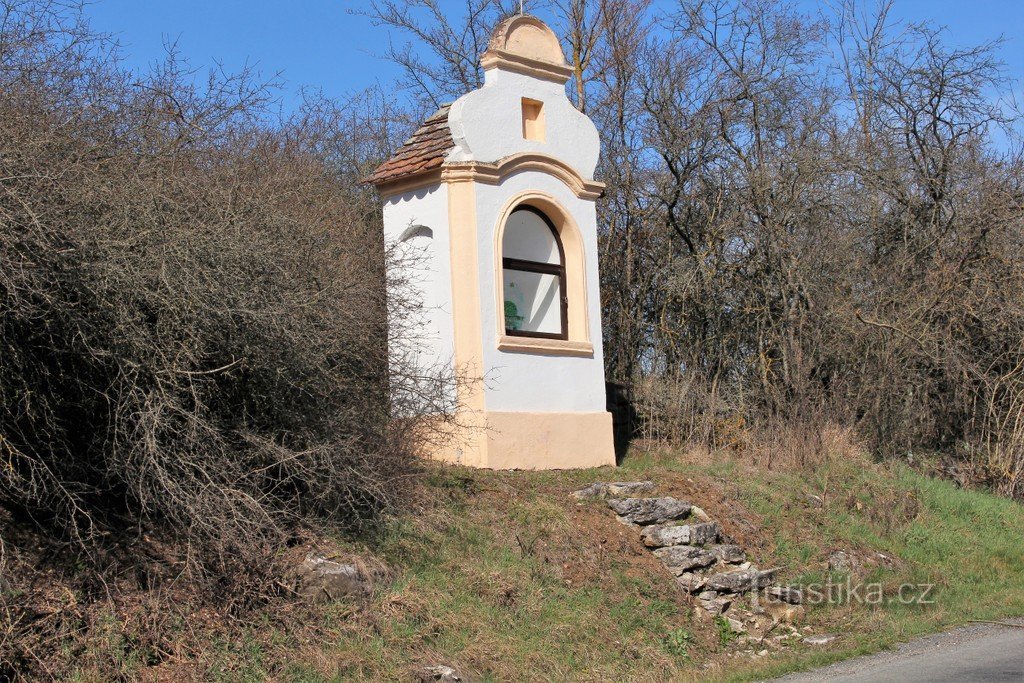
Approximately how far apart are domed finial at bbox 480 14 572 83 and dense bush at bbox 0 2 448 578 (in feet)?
12.9

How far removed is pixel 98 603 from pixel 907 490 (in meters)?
10.4

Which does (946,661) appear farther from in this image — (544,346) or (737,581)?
(544,346)

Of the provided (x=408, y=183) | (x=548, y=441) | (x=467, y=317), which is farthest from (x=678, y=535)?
(x=408, y=183)

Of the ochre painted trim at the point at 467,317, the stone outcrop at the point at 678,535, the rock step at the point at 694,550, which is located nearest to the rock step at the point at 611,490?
the rock step at the point at 694,550

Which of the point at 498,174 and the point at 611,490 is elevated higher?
the point at 498,174

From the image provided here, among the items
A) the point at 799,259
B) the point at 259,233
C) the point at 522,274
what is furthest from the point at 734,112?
the point at 259,233

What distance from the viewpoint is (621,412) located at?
16.5 m

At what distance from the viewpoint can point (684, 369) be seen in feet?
56.2

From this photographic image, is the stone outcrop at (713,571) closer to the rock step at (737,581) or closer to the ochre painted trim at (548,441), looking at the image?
the rock step at (737,581)

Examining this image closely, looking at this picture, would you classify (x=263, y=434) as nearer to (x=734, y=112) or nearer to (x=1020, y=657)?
(x=1020, y=657)

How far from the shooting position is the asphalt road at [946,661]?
8242mm

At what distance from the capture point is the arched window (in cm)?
1409

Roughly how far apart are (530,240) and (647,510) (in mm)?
4272

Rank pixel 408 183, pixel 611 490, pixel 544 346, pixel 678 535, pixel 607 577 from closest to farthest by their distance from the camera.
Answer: pixel 607 577, pixel 678 535, pixel 611 490, pixel 544 346, pixel 408 183
